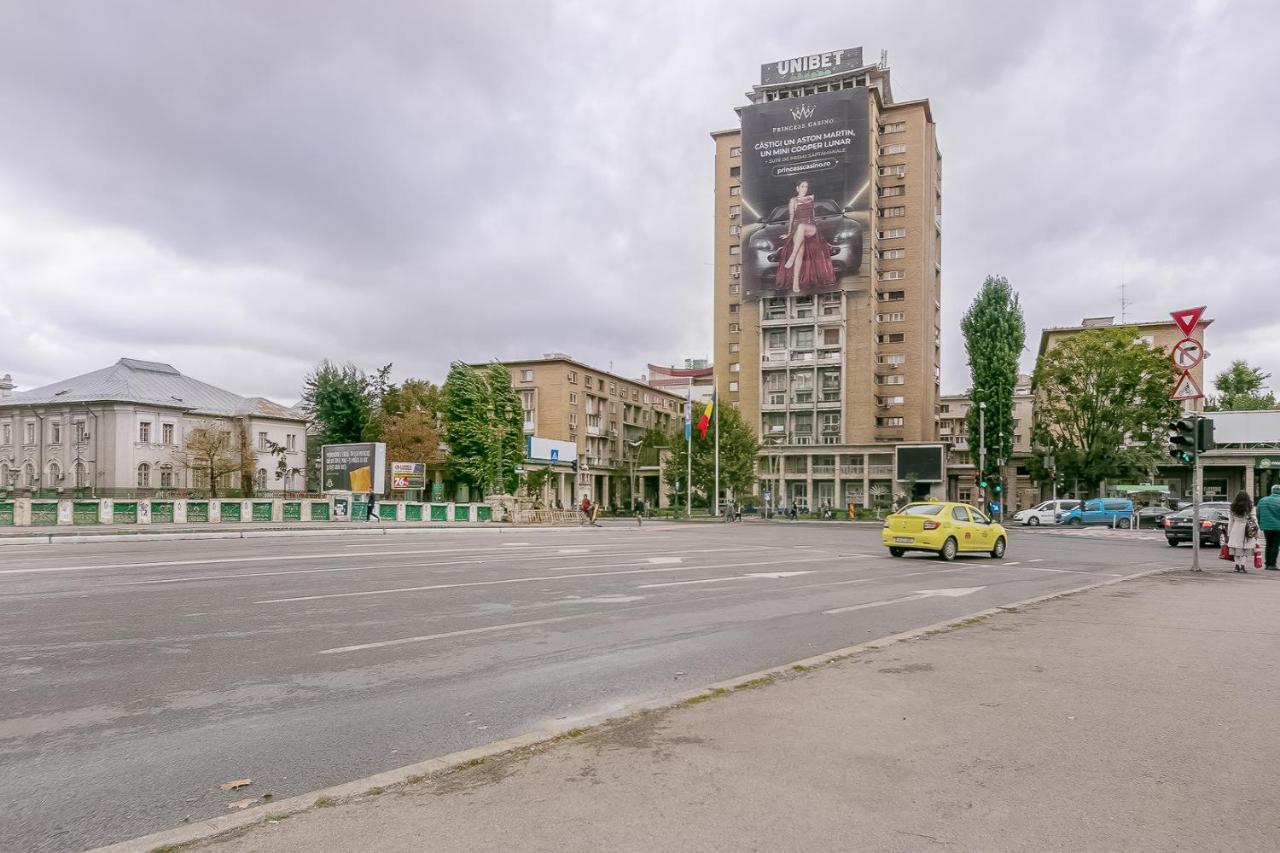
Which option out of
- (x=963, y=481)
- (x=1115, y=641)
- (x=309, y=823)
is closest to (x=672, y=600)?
(x=1115, y=641)

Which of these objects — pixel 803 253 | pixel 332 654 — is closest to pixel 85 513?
pixel 332 654

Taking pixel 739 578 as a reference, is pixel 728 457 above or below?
above

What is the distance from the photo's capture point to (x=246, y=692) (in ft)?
20.5

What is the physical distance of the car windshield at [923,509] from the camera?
68.4 ft

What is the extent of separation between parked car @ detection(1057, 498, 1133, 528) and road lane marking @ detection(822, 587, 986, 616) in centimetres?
4202

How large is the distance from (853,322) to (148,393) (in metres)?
66.5

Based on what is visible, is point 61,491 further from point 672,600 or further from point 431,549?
point 672,600

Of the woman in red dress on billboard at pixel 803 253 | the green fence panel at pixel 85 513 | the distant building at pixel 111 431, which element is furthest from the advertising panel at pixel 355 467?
the woman in red dress on billboard at pixel 803 253

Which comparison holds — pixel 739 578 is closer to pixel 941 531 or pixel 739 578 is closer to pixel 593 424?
pixel 941 531

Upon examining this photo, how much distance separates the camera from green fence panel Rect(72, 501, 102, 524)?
32812 mm

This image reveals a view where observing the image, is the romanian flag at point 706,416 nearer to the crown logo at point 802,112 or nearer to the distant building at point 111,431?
the crown logo at point 802,112

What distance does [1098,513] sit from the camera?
51.0 metres

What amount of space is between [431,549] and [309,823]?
64.0 ft

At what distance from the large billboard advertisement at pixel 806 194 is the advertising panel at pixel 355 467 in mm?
44810
